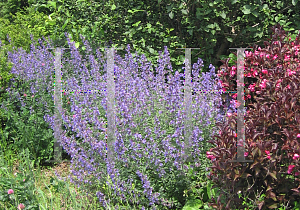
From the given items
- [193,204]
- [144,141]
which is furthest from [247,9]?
[193,204]

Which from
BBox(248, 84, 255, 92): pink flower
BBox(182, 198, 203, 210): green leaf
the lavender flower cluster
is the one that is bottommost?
BBox(182, 198, 203, 210): green leaf

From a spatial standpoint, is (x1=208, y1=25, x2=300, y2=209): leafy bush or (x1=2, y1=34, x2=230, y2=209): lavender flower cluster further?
(x1=2, y1=34, x2=230, y2=209): lavender flower cluster

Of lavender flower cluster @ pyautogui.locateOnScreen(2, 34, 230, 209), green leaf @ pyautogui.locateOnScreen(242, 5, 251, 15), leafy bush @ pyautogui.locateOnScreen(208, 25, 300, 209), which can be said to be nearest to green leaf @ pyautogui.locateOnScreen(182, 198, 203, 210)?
lavender flower cluster @ pyautogui.locateOnScreen(2, 34, 230, 209)

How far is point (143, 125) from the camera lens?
3.07 meters

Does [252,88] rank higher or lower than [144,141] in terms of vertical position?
higher

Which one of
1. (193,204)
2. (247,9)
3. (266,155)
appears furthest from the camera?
(247,9)

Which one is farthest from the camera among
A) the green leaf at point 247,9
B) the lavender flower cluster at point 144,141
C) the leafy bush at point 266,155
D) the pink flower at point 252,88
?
the green leaf at point 247,9

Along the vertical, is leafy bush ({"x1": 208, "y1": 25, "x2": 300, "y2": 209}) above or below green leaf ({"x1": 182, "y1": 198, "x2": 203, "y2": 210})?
above

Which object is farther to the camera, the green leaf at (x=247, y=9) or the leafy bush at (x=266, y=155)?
the green leaf at (x=247, y=9)

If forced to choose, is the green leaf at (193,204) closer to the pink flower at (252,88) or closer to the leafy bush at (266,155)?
the leafy bush at (266,155)

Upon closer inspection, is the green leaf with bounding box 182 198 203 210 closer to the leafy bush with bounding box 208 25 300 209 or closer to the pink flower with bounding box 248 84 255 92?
the leafy bush with bounding box 208 25 300 209

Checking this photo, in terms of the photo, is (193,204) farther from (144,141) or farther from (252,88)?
(252,88)

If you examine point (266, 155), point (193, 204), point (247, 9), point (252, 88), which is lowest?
point (193, 204)

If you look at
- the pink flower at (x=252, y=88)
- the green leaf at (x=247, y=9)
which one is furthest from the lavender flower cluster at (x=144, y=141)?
the green leaf at (x=247, y=9)
